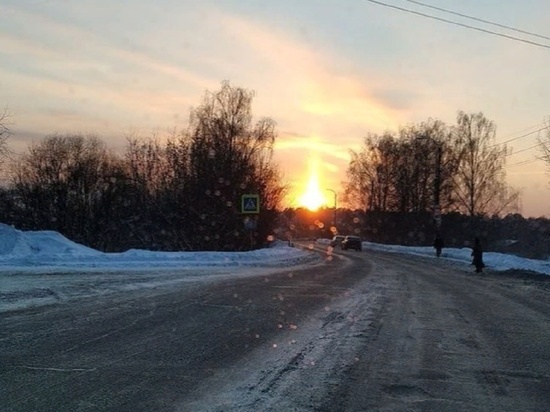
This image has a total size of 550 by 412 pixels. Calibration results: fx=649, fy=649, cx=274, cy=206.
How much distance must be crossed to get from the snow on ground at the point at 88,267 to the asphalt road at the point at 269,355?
1812mm

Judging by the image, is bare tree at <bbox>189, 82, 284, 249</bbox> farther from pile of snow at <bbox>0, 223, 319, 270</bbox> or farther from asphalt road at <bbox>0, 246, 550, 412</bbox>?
asphalt road at <bbox>0, 246, 550, 412</bbox>

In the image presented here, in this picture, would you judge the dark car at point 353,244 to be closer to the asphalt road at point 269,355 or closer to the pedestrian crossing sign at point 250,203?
the pedestrian crossing sign at point 250,203

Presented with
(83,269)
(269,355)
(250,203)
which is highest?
(250,203)

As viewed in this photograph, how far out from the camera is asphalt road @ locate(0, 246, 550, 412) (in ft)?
21.6

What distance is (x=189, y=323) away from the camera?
37.9 feet

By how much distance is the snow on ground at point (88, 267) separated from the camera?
16.0 metres

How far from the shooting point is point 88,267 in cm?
2408

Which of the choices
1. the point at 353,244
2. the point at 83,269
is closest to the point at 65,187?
the point at 353,244

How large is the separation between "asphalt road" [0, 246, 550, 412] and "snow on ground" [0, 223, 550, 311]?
1812 mm

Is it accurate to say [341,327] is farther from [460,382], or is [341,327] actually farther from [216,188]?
[216,188]

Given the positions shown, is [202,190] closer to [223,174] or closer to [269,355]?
[223,174]

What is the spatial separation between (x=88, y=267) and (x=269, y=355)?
1675 centimetres

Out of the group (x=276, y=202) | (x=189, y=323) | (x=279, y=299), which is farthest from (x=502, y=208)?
(x=189, y=323)

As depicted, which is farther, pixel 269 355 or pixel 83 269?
pixel 83 269
